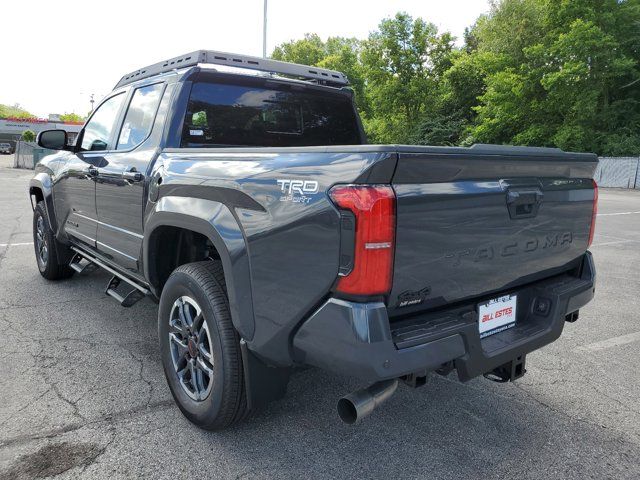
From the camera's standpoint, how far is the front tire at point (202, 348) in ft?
7.97

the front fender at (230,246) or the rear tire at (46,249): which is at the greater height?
the front fender at (230,246)

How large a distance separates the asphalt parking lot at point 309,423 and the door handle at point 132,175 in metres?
1.29

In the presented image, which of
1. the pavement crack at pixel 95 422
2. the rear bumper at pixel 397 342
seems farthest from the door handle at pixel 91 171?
the rear bumper at pixel 397 342

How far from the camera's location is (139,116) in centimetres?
368

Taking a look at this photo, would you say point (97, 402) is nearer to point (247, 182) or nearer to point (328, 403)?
point (328, 403)

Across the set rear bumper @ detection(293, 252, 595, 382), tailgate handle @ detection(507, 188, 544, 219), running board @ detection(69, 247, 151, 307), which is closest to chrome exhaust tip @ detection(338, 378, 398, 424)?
rear bumper @ detection(293, 252, 595, 382)

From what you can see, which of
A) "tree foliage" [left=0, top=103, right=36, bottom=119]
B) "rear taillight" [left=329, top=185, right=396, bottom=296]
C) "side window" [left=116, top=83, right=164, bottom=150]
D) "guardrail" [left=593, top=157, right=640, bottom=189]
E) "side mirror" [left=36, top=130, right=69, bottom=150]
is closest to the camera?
"rear taillight" [left=329, top=185, right=396, bottom=296]

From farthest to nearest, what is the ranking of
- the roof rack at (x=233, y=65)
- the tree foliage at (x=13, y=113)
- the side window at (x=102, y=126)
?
the tree foliage at (x=13, y=113) < the side window at (x=102, y=126) < the roof rack at (x=233, y=65)

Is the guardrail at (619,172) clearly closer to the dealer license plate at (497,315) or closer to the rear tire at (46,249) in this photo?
the rear tire at (46,249)

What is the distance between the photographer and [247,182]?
7.45 ft

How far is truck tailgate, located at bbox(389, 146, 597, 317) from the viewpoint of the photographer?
193cm

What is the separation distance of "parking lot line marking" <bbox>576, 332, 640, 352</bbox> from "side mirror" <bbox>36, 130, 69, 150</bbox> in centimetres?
482

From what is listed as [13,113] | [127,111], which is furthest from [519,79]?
[13,113]

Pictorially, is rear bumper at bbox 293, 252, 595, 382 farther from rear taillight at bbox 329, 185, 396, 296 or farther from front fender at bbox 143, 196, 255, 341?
front fender at bbox 143, 196, 255, 341
